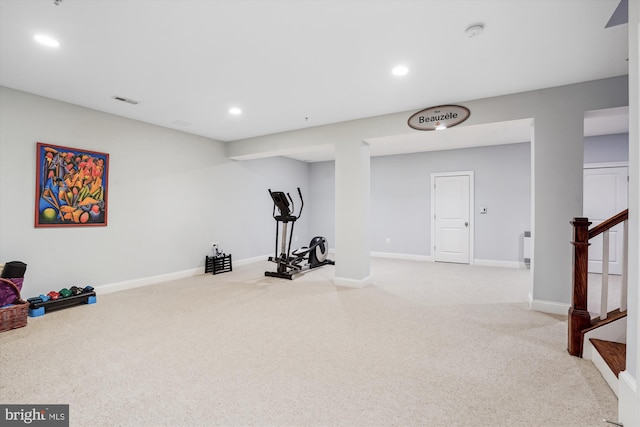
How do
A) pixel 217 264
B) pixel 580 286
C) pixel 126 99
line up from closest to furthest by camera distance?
pixel 580 286 → pixel 126 99 → pixel 217 264

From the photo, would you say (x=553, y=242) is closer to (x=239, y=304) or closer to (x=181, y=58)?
(x=239, y=304)

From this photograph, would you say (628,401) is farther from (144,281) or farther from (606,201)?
(606,201)

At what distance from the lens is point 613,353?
2.02 metres

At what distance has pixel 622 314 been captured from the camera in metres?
2.21

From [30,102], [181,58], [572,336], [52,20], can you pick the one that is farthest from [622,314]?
[30,102]

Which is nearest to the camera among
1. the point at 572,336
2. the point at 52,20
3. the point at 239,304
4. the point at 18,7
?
the point at 18,7

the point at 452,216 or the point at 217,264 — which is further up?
the point at 452,216

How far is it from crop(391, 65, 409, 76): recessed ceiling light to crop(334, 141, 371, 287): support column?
152cm

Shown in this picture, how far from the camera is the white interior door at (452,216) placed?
6469 millimetres

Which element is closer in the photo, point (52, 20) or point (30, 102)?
point (52, 20)

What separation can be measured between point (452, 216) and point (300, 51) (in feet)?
17.4

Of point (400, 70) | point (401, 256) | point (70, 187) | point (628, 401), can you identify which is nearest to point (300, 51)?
point (400, 70)

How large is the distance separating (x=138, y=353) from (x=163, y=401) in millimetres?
803

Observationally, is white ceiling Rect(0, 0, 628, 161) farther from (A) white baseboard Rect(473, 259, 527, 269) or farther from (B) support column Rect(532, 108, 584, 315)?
(A) white baseboard Rect(473, 259, 527, 269)
